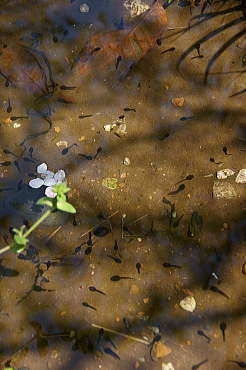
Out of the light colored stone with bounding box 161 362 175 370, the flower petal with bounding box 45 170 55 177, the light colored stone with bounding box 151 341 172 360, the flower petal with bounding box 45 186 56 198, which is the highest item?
the flower petal with bounding box 45 170 55 177

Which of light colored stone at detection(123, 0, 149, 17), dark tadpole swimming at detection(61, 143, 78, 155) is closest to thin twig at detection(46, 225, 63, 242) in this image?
dark tadpole swimming at detection(61, 143, 78, 155)

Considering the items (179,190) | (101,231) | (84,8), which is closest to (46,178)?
(101,231)

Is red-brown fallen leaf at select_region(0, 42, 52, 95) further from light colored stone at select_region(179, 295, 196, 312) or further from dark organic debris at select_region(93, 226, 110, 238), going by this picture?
light colored stone at select_region(179, 295, 196, 312)

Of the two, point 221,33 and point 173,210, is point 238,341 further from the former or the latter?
point 221,33

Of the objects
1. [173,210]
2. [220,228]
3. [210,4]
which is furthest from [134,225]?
[210,4]

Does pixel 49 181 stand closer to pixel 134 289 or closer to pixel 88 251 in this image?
pixel 88 251

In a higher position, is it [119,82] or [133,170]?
[119,82]

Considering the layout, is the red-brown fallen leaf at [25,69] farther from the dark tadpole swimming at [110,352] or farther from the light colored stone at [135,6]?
the dark tadpole swimming at [110,352]
